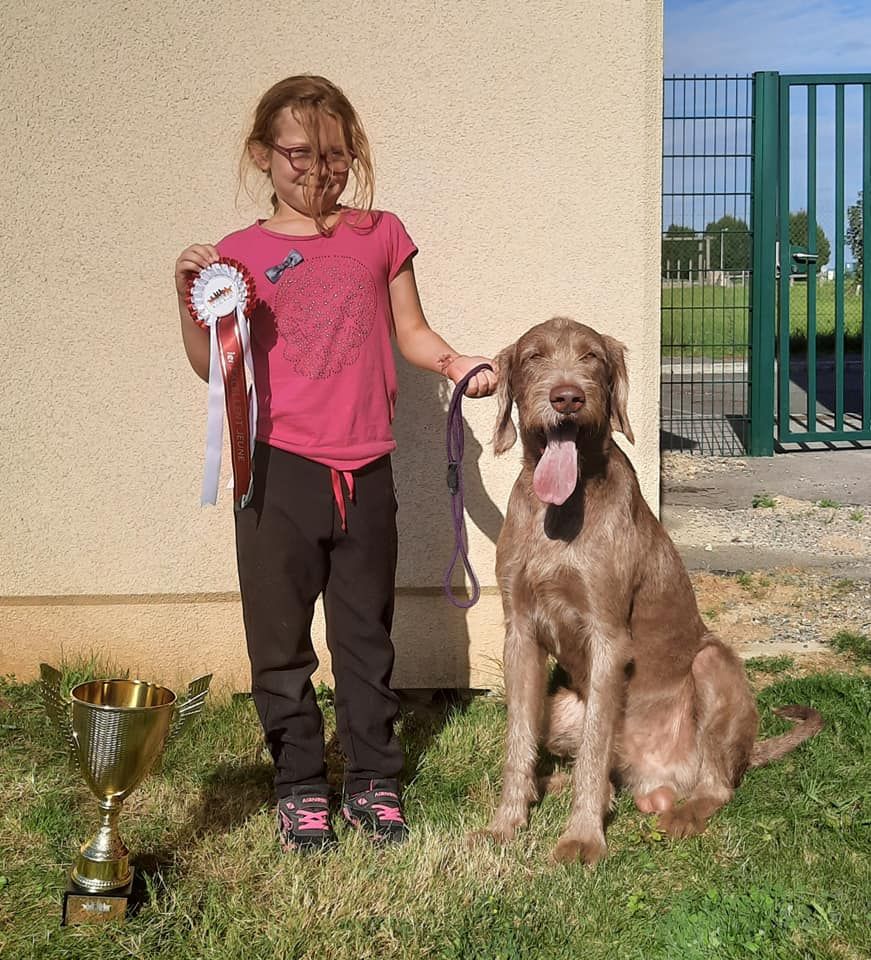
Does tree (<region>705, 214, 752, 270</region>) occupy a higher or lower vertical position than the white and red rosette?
higher

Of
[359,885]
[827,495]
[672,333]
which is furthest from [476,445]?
[672,333]

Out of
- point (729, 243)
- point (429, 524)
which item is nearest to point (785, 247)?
point (729, 243)

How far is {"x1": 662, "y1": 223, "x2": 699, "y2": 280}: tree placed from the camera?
30.4ft

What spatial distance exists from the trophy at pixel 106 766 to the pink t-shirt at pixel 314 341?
2.91 ft

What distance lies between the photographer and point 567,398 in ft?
10.3

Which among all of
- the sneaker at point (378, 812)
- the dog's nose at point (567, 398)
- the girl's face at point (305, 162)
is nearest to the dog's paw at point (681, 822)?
the sneaker at point (378, 812)

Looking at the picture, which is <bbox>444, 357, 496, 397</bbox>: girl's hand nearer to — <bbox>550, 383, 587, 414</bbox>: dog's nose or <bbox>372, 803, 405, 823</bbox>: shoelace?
<bbox>550, 383, 587, 414</bbox>: dog's nose

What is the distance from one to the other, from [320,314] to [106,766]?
4.63 feet

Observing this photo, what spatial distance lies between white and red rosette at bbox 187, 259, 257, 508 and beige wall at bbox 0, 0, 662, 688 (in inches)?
59.2

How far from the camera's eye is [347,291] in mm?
3334

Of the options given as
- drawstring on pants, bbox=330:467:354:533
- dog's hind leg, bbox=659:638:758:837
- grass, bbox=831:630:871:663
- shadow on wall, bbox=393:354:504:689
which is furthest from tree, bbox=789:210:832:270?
drawstring on pants, bbox=330:467:354:533

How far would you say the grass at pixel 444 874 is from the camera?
288cm

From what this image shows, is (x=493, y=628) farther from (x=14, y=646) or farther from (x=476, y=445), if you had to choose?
(x=14, y=646)

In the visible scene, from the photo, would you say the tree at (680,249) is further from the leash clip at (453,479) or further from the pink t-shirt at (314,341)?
the pink t-shirt at (314,341)
